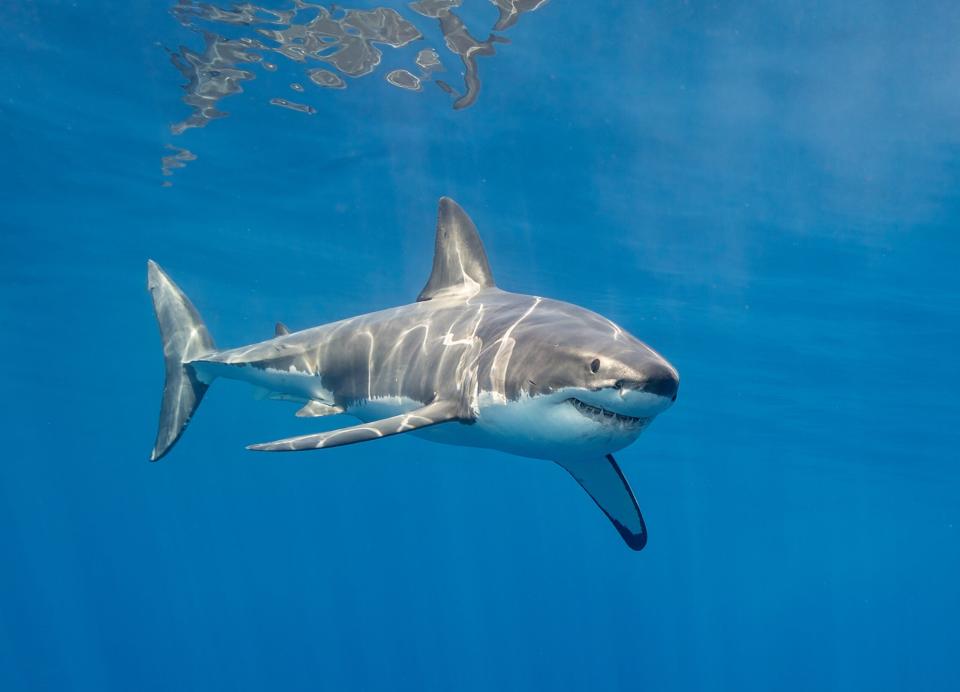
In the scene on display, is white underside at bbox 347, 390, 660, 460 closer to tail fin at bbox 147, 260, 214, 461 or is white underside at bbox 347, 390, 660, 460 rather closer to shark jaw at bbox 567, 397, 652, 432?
shark jaw at bbox 567, 397, 652, 432

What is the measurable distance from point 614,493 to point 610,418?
8.27ft

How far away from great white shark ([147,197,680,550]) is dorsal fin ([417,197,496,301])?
1cm

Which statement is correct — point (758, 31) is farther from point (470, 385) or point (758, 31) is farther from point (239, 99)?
point (239, 99)

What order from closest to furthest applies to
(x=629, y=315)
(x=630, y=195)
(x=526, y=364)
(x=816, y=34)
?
1. (x=526, y=364)
2. (x=816, y=34)
3. (x=630, y=195)
4. (x=629, y=315)

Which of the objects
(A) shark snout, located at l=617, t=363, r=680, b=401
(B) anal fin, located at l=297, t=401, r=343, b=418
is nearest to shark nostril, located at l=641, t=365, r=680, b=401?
(A) shark snout, located at l=617, t=363, r=680, b=401

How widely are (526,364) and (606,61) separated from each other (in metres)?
9.17

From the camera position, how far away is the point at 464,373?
5551mm

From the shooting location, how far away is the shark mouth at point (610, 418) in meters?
4.12

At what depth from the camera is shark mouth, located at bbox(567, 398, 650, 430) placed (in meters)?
4.12

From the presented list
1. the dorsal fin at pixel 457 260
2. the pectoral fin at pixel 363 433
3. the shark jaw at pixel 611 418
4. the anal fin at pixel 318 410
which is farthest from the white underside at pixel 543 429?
the dorsal fin at pixel 457 260

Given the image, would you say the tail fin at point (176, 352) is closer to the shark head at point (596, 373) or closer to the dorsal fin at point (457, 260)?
the dorsal fin at point (457, 260)

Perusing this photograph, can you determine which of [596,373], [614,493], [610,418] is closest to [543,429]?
[610,418]

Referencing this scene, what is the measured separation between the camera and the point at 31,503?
341 ft

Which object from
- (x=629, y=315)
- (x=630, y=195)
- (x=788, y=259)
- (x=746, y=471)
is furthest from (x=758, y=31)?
(x=746, y=471)
